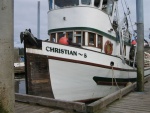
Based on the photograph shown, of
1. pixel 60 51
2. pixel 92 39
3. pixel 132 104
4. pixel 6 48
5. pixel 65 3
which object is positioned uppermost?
pixel 65 3

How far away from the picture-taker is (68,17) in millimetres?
10219

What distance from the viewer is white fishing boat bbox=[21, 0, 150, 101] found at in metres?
8.01

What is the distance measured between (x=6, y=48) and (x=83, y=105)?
286 centimetres

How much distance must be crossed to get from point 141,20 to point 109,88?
337 cm

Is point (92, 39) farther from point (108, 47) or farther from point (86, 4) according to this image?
point (86, 4)

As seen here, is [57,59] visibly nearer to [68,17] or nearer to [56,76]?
[56,76]

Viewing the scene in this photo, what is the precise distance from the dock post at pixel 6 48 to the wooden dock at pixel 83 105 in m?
2.58

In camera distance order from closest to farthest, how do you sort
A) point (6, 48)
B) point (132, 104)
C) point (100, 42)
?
point (6, 48), point (132, 104), point (100, 42)

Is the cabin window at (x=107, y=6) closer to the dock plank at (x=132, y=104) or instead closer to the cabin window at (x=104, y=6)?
the cabin window at (x=104, y=6)

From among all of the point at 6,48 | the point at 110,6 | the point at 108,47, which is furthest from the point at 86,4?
the point at 6,48

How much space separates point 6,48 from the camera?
10.8 ft

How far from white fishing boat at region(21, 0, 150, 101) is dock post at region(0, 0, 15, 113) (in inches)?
177

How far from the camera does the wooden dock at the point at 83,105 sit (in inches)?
225

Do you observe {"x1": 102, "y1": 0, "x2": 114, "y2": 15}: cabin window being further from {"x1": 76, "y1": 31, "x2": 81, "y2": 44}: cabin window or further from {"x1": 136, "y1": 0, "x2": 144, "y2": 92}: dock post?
{"x1": 136, "y1": 0, "x2": 144, "y2": 92}: dock post
